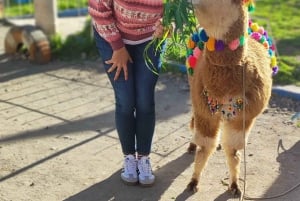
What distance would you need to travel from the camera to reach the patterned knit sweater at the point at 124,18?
12.3 ft

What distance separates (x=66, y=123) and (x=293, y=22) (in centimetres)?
535

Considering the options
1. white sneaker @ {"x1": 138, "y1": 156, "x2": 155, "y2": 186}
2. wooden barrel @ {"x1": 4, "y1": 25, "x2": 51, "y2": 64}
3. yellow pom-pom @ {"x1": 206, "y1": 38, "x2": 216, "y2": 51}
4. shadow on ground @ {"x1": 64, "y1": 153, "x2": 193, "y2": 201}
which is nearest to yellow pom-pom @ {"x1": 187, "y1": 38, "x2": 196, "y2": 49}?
yellow pom-pom @ {"x1": 206, "y1": 38, "x2": 216, "y2": 51}

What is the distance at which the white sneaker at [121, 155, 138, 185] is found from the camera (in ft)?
14.0

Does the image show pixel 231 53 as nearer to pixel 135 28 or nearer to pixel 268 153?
pixel 135 28

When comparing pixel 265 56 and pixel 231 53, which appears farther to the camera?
pixel 265 56

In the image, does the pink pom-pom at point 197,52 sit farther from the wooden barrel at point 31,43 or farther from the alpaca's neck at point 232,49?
the wooden barrel at point 31,43

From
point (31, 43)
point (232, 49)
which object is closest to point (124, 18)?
point (232, 49)

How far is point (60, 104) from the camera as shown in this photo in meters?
6.14

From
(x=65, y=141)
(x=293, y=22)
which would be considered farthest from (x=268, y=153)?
(x=293, y=22)

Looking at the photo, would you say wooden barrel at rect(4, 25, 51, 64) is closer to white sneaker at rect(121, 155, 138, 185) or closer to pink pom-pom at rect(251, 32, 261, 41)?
white sneaker at rect(121, 155, 138, 185)

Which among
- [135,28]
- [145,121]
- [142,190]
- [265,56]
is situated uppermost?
[135,28]

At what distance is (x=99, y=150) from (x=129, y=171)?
2.31 ft

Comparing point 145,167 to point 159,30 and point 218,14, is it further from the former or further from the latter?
point 218,14

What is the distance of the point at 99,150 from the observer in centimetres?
493
